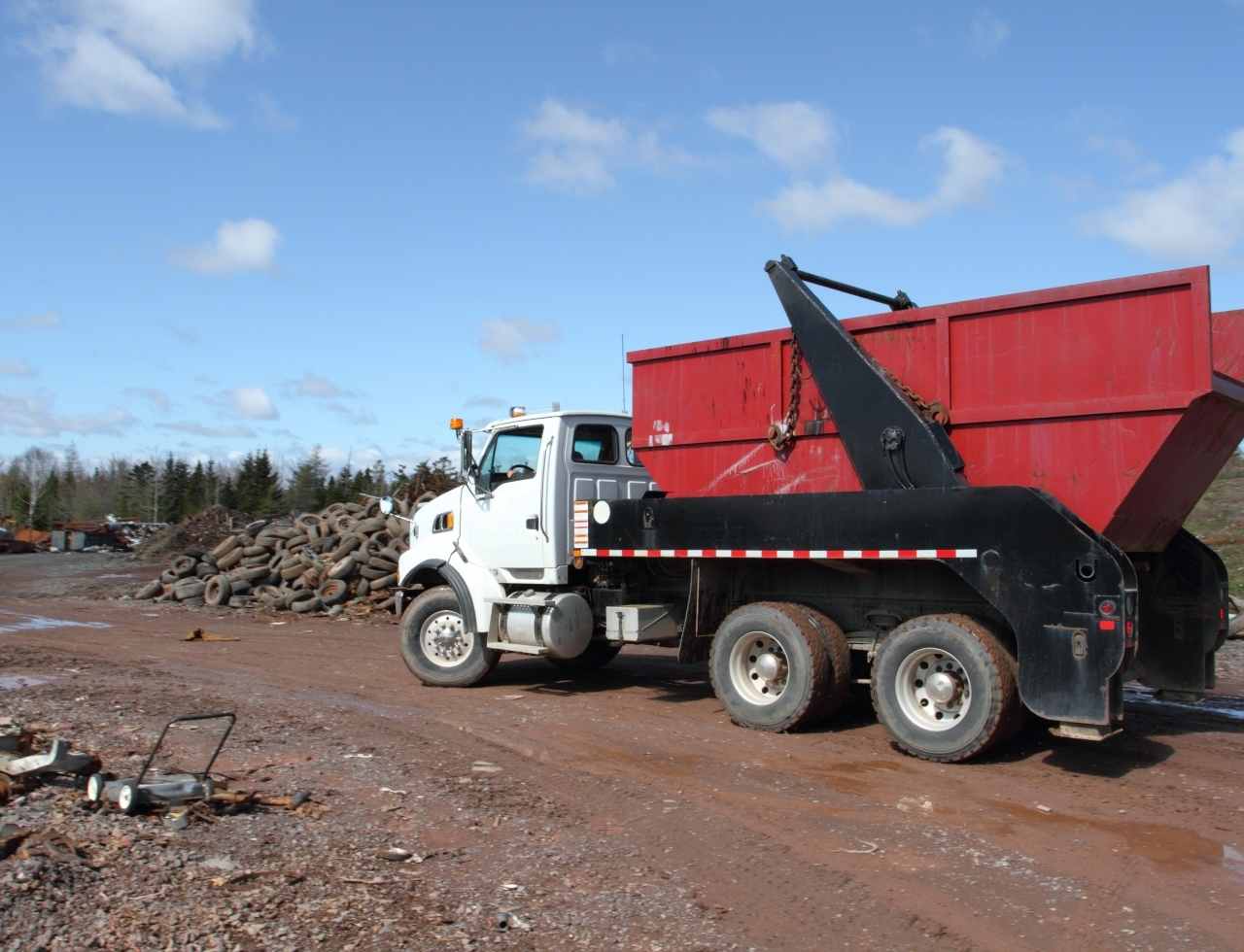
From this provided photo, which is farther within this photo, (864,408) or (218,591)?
(218,591)

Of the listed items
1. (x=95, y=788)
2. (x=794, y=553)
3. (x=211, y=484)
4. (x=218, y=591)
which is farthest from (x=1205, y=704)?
(x=211, y=484)

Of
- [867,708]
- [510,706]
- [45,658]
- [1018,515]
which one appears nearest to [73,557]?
[45,658]

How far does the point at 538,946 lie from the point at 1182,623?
650 cm

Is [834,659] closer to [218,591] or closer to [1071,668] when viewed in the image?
[1071,668]

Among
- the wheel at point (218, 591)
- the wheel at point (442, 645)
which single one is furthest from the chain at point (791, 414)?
the wheel at point (218, 591)

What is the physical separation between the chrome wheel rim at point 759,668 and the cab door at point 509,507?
8.69 feet

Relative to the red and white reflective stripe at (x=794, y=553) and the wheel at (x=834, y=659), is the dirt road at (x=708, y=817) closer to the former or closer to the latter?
the wheel at (x=834, y=659)

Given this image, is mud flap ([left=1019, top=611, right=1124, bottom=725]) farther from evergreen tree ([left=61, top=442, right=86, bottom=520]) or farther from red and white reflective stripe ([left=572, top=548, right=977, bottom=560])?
evergreen tree ([left=61, top=442, right=86, bottom=520])

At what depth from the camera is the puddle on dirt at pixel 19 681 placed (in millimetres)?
10297

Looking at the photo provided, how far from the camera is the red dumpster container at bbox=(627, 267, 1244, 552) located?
23.3 ft

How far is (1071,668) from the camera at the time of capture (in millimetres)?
6934

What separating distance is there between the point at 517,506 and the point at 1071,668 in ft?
18.8

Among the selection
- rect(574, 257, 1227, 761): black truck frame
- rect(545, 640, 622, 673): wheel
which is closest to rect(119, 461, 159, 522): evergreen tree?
rect(545, 640, 622, 673): wheel

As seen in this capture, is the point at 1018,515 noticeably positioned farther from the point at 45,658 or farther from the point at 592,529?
the point at 45,658
